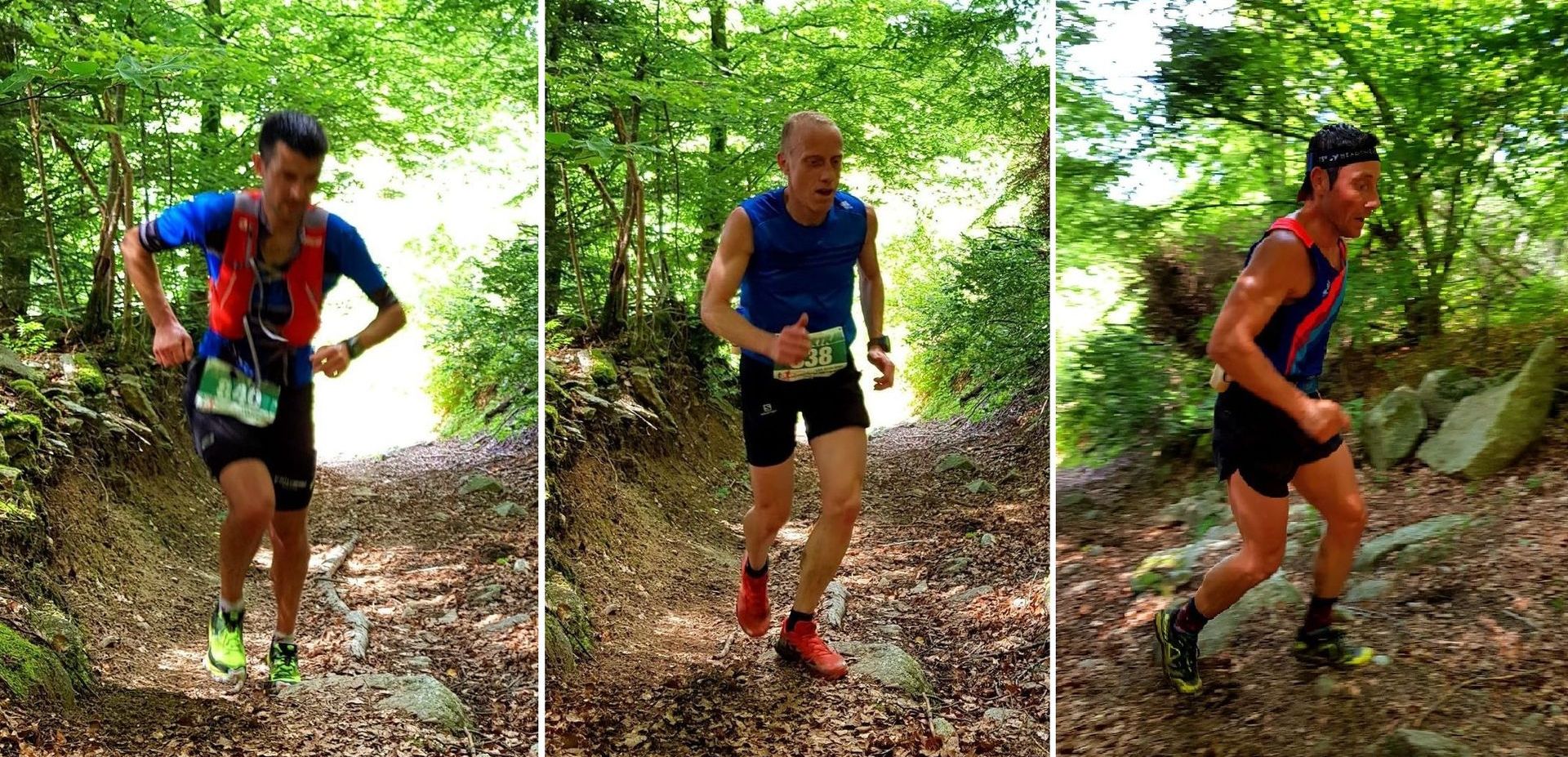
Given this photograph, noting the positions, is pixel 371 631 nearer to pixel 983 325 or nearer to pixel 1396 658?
pixel 983 325

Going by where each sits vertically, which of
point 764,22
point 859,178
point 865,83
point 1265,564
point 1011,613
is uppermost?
point 764,22

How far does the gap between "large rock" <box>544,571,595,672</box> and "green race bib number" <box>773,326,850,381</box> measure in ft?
2.99

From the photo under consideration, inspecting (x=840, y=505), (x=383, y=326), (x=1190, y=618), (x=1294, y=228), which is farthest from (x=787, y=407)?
(x=1294, y=228)

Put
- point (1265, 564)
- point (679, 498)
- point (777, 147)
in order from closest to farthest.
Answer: point (1265, 564)
point (777, 147)
point (679, 498)

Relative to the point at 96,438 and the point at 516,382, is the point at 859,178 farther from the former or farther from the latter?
the point at 96,438

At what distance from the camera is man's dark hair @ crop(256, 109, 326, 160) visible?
2453mm

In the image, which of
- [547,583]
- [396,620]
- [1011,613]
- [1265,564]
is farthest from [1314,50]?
[396,620]

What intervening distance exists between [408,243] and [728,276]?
88 centimetres

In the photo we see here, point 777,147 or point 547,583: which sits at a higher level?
point 777,147

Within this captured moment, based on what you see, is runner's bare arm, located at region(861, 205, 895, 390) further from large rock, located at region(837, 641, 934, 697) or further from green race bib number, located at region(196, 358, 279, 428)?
green race bib number, located at region(196, 358, 279, 428)

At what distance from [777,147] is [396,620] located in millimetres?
1636

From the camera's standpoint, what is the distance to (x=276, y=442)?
95.7 inches

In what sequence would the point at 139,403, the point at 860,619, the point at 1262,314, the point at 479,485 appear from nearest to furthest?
the point at 1262,314
the point at 139,403
the point at 860,619
the point at 479,485

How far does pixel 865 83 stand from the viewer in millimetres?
2787
